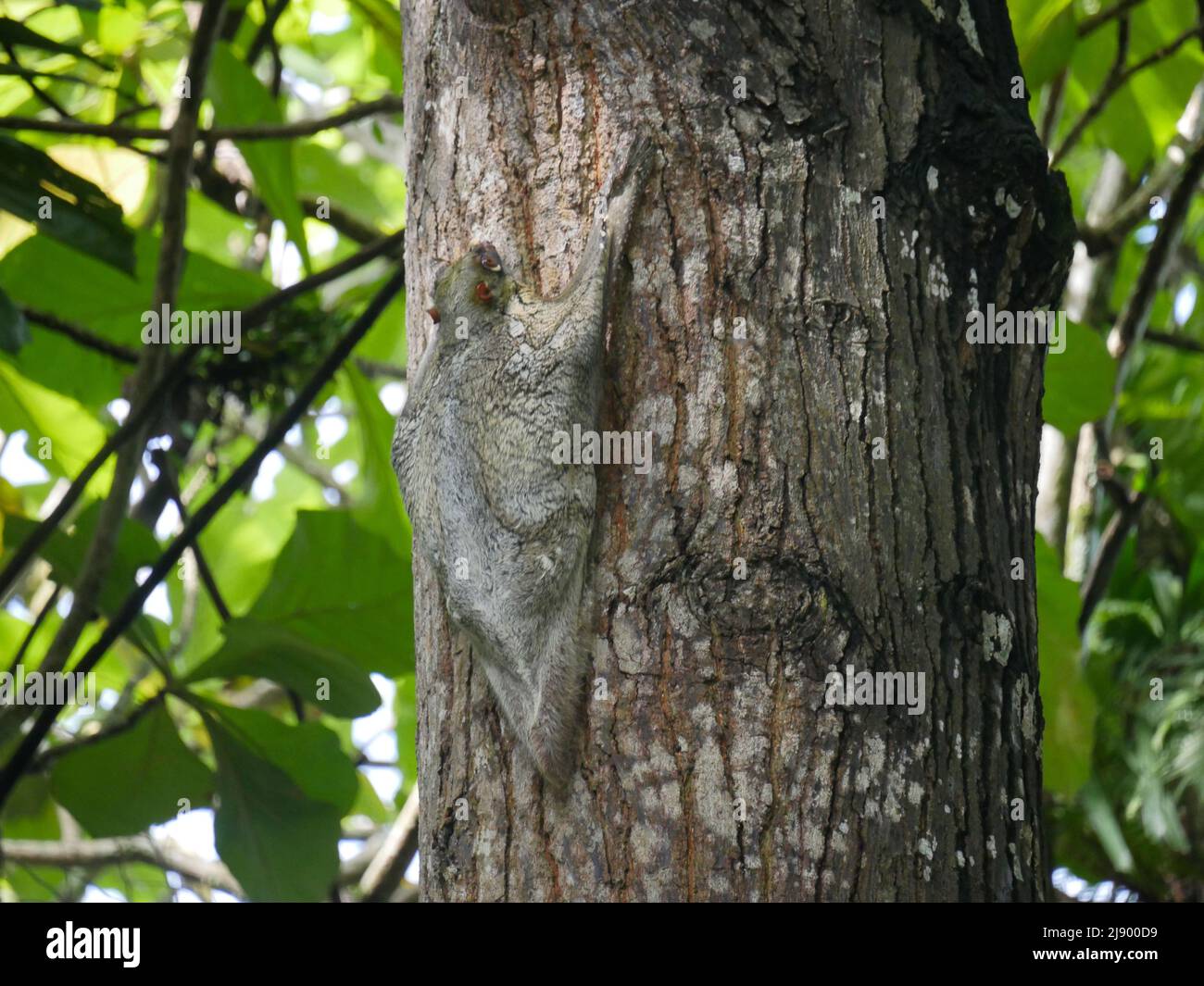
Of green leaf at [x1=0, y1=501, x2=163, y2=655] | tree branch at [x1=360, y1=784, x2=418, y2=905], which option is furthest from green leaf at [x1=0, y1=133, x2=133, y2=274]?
tree branch at [x1=360, y1=784, x2=418, y2=905]

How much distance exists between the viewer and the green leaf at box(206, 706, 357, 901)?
305cm

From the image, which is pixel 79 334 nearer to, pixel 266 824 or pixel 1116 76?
pixel 266 824

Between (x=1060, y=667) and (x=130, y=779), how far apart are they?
7.83ft

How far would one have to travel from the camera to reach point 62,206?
287 centimetres

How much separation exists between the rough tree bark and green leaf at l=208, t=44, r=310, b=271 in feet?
5.25

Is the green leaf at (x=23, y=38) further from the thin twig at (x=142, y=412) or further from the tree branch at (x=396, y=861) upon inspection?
the tree branch at (x=396, y=861)

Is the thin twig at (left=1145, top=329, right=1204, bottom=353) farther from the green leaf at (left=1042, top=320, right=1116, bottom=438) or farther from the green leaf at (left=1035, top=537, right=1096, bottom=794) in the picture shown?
the green leaf at (left=1035, top=537, right=1096, bottom=794)

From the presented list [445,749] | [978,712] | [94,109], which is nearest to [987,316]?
[978,712]

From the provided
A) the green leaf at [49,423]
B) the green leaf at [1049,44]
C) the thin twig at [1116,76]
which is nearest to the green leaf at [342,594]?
the green leaf at [49,423]

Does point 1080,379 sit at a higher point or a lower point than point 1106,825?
higher

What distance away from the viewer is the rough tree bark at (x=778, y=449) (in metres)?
1.52

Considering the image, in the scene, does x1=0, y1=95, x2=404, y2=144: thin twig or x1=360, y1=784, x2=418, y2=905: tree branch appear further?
x1=360, y1=784, x2=418, y2=905: tree branch

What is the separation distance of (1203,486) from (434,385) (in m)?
4.22
